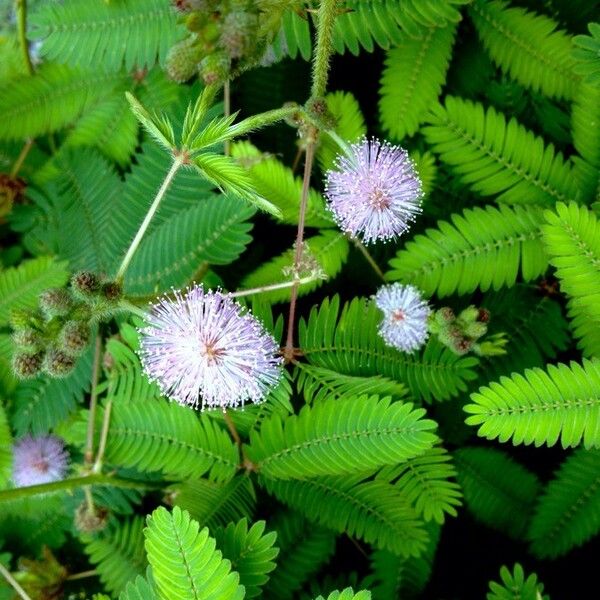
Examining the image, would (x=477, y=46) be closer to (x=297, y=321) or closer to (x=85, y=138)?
(x=297, y=321)

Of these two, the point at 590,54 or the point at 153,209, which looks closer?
the point at 153,209

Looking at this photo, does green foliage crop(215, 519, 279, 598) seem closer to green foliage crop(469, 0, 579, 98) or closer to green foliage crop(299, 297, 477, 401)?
green foliage crop(299, 297, 477, 401)

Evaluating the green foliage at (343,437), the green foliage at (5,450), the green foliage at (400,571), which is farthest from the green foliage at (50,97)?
the green foliage at (400,571)

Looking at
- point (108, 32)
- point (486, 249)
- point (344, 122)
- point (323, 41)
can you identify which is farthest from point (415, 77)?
point (108, 32)

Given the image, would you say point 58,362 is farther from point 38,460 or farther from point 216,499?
point 38,460

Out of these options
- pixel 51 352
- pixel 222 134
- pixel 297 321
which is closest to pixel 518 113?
pixel 297 321

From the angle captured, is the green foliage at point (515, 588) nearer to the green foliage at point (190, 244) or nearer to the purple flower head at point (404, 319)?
the purple flower head at point (404, 319)
